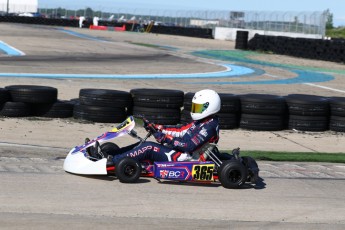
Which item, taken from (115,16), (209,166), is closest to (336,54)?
(209,166)

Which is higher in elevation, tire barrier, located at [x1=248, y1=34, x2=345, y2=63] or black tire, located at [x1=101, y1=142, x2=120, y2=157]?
black tire, located at [x1=101, y1=142, x2=120, y2=157]

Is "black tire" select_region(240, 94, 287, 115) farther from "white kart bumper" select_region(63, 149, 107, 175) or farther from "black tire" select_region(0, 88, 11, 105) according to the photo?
"white kart bumper" select_region(63, 149, 107, 175)

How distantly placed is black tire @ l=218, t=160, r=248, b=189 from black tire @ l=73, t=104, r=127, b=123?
16.4ft

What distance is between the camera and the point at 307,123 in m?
14.2

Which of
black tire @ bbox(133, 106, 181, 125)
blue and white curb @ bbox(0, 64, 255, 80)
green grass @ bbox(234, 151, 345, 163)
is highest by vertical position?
black tire @ bbox(133, 106, 181, 125)

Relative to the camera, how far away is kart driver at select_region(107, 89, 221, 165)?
8844 millimetres

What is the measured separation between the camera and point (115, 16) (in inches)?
3760

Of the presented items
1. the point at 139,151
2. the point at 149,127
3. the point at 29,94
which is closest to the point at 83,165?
the point at 139,151

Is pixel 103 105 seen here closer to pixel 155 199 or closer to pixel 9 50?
pixel 155 199

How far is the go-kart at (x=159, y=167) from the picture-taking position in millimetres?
8703

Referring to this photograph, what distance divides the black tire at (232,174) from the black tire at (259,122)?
199 inches

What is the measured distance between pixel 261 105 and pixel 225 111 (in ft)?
2.17

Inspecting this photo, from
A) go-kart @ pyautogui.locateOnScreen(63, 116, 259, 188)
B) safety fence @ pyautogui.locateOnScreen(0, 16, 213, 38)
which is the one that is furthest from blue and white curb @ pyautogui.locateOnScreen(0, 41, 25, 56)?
safety fence @ pyautogui.locateOnScreen(0, 16, 213, 38)

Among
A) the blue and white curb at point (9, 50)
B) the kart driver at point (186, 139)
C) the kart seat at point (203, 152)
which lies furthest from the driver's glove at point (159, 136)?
the blue and white curb at point (9, 50)
